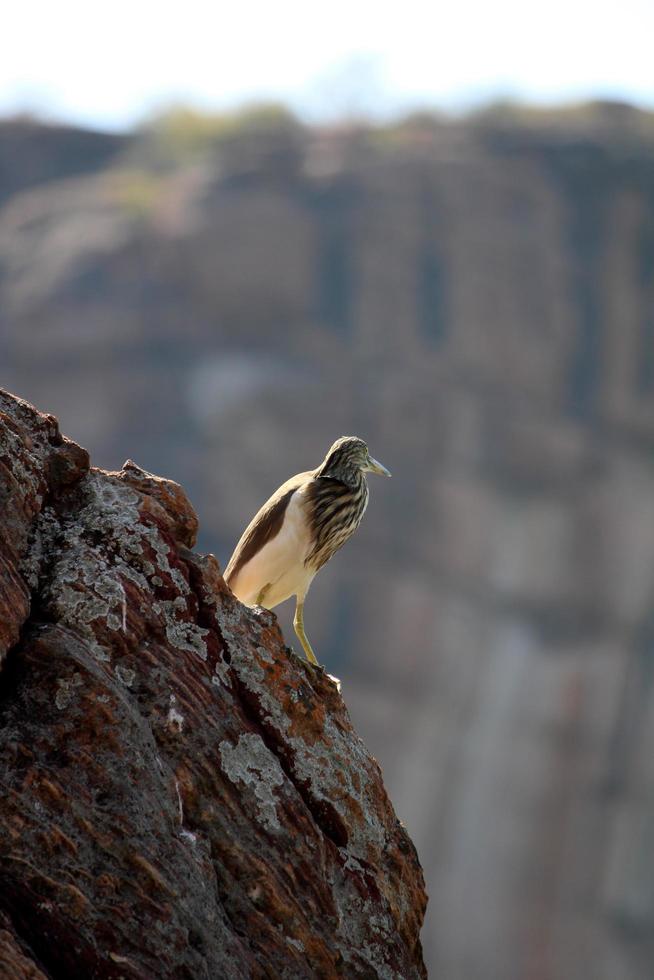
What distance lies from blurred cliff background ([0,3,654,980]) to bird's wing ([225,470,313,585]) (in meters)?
20.8

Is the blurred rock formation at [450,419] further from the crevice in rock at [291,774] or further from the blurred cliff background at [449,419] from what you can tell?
the crevice in rock at [291,774]

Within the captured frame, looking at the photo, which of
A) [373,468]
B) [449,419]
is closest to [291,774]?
[373,468]

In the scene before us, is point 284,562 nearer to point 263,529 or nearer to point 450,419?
point 263,529

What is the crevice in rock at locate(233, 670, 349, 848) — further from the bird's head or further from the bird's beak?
the bird's beak

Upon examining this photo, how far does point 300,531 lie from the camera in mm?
7066

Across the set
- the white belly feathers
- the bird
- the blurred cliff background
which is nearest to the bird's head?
the bird

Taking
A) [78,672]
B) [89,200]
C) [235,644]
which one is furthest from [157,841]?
[89,200]

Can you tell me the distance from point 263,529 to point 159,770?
2.81 meters

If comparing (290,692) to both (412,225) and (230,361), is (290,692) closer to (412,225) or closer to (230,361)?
(230,361)

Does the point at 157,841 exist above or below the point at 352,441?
below

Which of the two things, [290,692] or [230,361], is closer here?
[290,692]

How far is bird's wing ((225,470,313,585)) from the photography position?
23.6ft

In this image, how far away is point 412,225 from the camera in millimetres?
Answer: 35750

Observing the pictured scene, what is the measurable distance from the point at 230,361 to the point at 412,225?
5.94m
